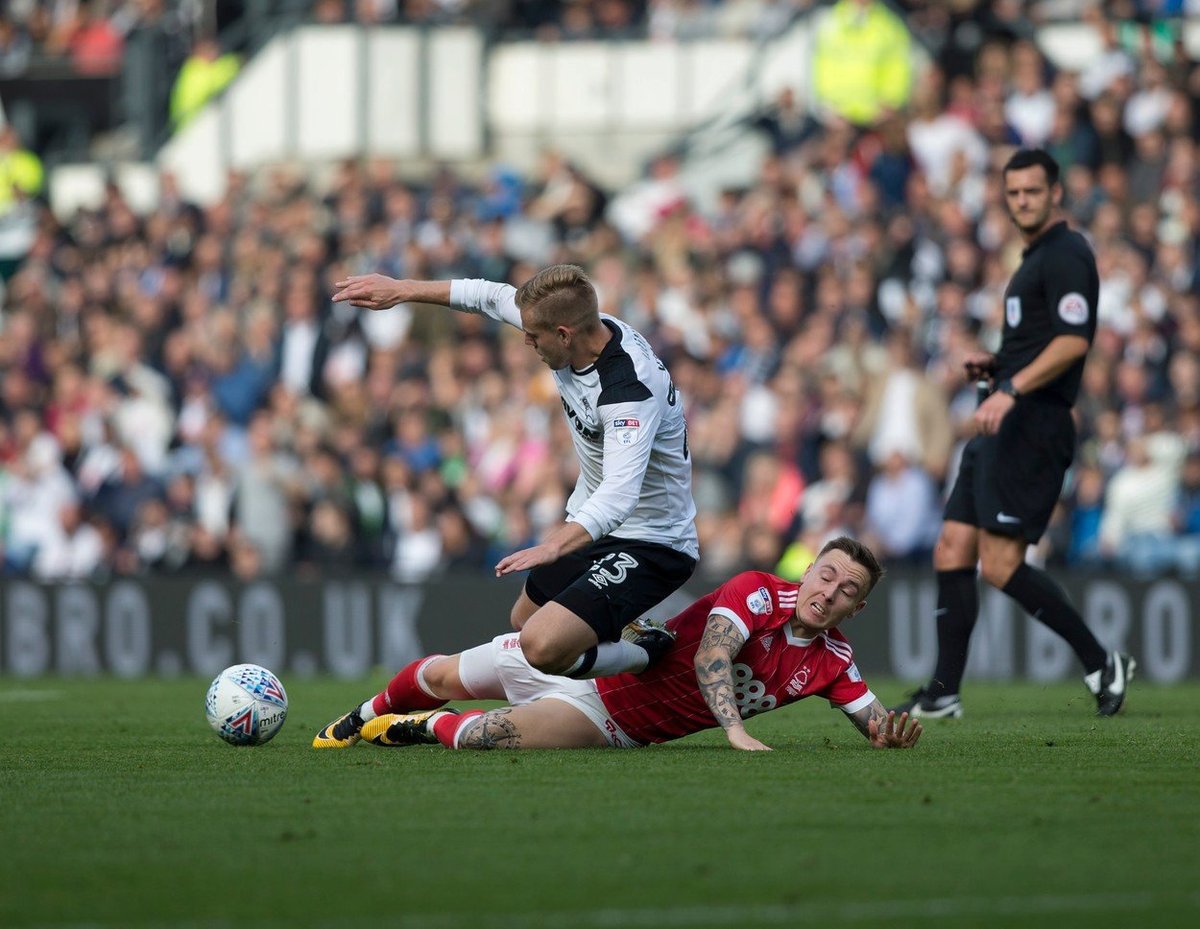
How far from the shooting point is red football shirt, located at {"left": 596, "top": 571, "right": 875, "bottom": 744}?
8086 millimetres

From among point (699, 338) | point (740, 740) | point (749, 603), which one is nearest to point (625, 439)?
point (749, 603)

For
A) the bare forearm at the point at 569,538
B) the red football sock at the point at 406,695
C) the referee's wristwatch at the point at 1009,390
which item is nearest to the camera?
the bare forearm at the point at 569,538

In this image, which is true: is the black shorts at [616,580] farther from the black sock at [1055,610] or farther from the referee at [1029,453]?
the black sock at [1055,610]

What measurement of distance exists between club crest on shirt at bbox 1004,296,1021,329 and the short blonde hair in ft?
8.74

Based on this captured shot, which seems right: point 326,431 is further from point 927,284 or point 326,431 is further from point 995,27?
point 995,27

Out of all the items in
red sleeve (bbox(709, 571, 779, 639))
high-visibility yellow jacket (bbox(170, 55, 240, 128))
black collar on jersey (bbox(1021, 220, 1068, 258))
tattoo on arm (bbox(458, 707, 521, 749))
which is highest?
high-visibility yellow jacket (bbox(170, 55, 240, 128))

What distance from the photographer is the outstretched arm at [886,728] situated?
809cm

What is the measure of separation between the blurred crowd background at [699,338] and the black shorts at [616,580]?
667 cm

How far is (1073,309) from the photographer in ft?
31.9

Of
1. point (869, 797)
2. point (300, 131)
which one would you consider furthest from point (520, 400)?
point (869, 797)

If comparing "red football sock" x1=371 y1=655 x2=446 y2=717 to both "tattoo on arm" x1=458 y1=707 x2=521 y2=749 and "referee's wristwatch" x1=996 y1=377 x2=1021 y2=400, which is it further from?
"referee's wristwatch" x1=996 y1=377 x2=1021 y2=400

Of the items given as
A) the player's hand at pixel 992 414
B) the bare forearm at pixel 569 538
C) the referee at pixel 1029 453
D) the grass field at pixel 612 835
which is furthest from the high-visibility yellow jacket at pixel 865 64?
the bare forearm at pixel 569 538

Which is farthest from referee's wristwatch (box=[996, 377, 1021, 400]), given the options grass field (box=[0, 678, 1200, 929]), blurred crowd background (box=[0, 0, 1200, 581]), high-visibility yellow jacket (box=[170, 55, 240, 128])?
high-visibility yellow jacket (box=[170, 55, 240, 128])

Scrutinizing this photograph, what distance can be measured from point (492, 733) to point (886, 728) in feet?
4.94
